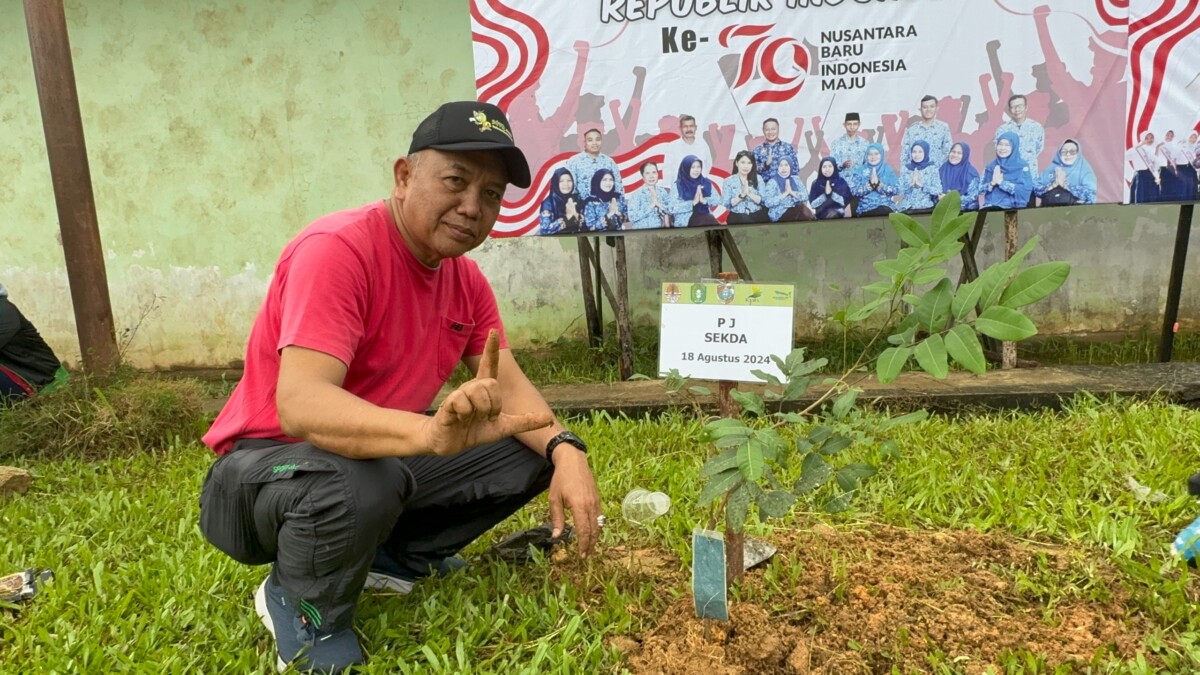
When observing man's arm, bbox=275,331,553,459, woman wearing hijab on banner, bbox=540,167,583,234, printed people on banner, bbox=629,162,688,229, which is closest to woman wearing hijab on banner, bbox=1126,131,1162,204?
printed people on banner, bbox=629,162,688,229

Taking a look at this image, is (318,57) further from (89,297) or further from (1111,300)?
(1111,300)

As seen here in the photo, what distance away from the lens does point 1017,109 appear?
12.2 ft

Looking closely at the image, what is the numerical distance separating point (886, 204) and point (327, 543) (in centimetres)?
319

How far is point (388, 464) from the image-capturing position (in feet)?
5.60

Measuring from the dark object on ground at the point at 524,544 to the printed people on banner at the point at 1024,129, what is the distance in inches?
116

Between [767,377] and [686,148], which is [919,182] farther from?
[767,377]

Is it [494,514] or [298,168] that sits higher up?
[298,168]

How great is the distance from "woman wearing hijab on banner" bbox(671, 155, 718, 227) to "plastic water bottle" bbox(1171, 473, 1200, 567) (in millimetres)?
2367

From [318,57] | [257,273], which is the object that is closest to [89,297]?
[257,273]

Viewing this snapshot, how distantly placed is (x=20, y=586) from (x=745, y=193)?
10.6 feet

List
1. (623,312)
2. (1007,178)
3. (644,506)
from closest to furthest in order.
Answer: (644,506) < (1007,178) < (623,312)

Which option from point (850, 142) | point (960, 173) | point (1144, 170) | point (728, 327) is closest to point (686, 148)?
point (850, 142)

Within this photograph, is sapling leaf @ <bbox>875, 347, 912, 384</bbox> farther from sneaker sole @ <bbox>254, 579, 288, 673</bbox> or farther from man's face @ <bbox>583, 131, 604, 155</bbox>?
man's face @ <bbox>583, 131, 604, 155</bbox>

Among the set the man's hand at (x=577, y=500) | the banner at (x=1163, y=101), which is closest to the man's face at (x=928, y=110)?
the banner at (x=1163, y=101)
